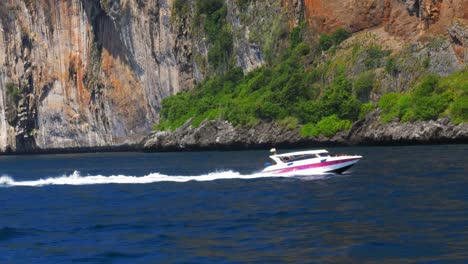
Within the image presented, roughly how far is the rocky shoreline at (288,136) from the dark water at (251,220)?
112 feet

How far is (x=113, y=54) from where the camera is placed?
517 ft

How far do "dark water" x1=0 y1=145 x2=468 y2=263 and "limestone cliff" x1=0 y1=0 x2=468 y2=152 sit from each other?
68624mm

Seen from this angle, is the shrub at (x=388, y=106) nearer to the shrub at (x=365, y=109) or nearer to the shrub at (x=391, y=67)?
the shrub at (x=365, y=109)

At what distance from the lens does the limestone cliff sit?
130475 mm

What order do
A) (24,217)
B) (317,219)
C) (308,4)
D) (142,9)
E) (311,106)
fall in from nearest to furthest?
(317,219) → (24,217) → (311,106) → (308,4) → (142,9)

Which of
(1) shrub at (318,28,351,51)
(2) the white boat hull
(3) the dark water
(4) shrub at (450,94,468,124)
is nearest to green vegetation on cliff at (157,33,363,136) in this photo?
(1) shrub at (318,28,351,51)

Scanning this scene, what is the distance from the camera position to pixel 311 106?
112 metres

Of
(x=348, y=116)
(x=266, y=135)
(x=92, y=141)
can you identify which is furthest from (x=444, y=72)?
(x=92, y=141)

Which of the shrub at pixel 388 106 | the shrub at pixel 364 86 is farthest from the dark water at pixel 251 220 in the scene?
the shrub at pixel 364 86

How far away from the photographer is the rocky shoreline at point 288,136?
3622 inches

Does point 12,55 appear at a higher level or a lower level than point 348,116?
higher

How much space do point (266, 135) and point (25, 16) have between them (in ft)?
239

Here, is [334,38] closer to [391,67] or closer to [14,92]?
[391,67]

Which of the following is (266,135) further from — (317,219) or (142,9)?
(317,219)
